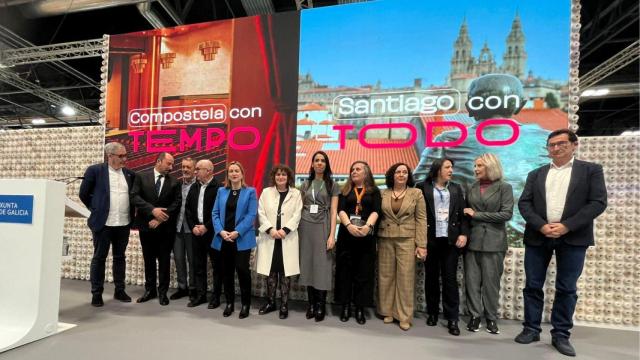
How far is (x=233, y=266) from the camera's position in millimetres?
3463

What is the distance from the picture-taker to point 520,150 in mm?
3646

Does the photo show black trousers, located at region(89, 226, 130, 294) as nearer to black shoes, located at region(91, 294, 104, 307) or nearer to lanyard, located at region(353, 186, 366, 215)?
black shoes, located at region(91, 294, 104, 307)

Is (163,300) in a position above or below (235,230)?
below

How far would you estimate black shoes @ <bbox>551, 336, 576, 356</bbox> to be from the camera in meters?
2.68

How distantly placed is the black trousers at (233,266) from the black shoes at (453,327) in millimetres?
1913

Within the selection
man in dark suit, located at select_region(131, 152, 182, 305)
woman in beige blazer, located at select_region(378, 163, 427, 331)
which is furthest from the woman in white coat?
man in dark suit, located at select_region(131, 152, 182, 305)

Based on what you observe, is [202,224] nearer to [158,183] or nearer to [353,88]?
[158,183]

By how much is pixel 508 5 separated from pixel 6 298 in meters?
5.40

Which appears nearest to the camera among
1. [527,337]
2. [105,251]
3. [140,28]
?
[527,337]

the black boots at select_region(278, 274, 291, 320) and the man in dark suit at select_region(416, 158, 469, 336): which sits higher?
the man in dark suit at select_region(416, 158, 469, 336)

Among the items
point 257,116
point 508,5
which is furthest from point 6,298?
point 508,5

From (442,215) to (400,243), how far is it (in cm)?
47

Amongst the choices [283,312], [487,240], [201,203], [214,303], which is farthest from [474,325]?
[201,203]

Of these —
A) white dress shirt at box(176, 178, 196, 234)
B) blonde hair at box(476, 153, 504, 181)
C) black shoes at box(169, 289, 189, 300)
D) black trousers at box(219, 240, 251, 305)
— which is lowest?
black shoes at box(169, 289, 189, 300)
